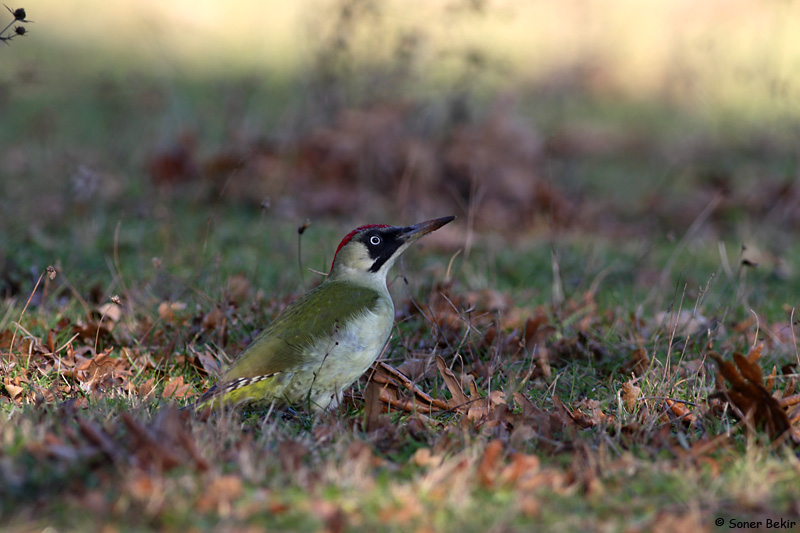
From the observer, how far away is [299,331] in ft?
12.9

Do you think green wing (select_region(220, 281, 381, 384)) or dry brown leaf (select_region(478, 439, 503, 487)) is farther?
green wing (select_region(220, 281, 381, 384))

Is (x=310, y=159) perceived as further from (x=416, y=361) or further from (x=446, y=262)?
(x=416, y=361)

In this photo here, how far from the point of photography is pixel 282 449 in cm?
305

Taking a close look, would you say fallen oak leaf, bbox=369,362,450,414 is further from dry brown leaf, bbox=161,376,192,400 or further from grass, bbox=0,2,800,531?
dry brown leaf, bbox=161,376,192,400

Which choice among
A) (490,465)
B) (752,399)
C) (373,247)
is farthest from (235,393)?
(752,399)

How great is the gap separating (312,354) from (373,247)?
0.83 m

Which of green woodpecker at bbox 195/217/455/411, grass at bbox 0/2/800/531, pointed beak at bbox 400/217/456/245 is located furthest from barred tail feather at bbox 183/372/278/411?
pointed beak at bbox 400/217/456/245

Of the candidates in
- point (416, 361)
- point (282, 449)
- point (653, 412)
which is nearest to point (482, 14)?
point (416, 361)

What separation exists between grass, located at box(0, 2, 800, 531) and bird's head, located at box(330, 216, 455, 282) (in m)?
0.41

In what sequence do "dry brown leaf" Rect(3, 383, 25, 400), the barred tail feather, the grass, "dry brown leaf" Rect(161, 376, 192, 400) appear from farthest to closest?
1. "dry brown leaf" Rect(161, 376, 192, 400)
2. "dry brown leaf" Rect(3, 383, 25, 400)
3. the barred tail feather
4. the grass

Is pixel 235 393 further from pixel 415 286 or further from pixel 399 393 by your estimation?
pixel 415 286

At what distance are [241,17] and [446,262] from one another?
11.3 m

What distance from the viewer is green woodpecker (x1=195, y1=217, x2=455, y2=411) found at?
3779 mm

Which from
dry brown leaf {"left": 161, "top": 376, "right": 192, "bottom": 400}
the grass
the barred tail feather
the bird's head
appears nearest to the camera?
the grass
